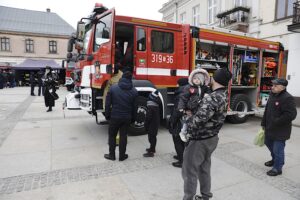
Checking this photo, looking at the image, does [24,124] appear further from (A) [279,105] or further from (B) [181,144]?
(A) [279,105]

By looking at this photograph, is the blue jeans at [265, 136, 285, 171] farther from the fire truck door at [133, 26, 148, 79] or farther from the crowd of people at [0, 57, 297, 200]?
the fire truck door at [133, 26, 148, 79]

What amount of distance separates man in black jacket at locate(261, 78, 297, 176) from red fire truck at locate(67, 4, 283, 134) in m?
2.57

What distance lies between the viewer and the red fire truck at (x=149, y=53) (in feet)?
19.3

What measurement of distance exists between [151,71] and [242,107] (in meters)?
3.72

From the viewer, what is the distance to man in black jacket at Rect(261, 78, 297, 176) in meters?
3.88

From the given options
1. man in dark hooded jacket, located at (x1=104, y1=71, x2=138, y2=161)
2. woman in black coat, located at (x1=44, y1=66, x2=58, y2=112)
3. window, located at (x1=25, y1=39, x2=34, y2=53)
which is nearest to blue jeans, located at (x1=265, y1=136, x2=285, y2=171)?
man in dark hooded jacket, located at (x1=104, y1=71, x2=138, y2=161)

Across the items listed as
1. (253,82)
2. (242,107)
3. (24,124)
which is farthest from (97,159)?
(253,82)

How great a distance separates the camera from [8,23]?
35.1 m

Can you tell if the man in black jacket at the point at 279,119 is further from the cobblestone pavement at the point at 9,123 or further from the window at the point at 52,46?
the window at the point at 52,46

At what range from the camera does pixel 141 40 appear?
611 centimetres

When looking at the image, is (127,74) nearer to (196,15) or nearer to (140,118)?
(140,118)

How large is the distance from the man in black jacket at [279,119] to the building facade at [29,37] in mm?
35496

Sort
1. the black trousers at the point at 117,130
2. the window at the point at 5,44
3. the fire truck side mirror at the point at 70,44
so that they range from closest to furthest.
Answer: the black trousers at the point at 117,130, the fire truck side mirror at the point at 70,44, the window at the point at 5,44

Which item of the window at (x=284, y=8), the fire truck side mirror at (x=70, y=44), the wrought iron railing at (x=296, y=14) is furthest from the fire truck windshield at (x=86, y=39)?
the window at (x=284, y=8)
